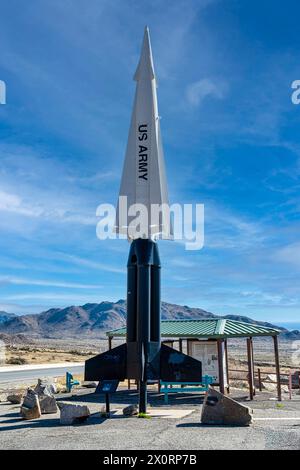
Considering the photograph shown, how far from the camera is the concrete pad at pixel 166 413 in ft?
47.9

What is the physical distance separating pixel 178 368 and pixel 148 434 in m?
3.39

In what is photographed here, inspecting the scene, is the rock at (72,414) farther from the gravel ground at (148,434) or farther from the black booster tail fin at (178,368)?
the black booster tail fin at (178,368)

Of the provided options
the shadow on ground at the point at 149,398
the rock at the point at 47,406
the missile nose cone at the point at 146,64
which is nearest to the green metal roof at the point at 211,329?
the shadow on ground at the point at 149,398

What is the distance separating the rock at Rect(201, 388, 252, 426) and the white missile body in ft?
18.0

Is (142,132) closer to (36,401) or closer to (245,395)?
(36,401)

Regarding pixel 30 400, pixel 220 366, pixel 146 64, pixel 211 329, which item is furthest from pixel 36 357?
pixel 146 64

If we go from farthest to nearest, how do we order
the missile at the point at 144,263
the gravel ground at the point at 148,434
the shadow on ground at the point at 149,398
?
the shadow on ground at the point at 149,398
the missile at the point at 144,263
the gravel ground at the point at 148,434

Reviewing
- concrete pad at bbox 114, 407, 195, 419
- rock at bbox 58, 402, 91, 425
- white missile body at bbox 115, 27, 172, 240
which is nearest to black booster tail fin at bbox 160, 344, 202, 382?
concrete pad at bbox 114, 407, 195, 419

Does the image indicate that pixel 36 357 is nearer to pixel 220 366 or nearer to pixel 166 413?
pixel 220 366

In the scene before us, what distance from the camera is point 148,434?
11.4 metres

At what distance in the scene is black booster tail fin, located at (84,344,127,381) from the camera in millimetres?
14875

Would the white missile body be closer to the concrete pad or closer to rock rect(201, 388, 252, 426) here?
rock rect(201, 388, 252, 426)
